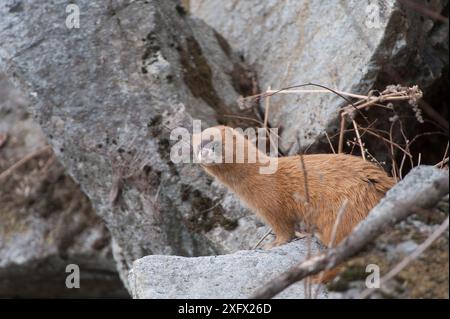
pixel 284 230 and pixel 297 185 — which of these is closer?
pixel 297 185

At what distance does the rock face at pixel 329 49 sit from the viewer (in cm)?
560

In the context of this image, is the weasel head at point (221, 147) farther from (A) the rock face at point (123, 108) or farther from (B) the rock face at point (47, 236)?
(B) the rock face at point (47, 236)

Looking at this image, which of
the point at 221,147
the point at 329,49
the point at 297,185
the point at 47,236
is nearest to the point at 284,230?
the point at 297,185

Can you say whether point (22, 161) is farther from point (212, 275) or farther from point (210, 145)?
point (212, 275)

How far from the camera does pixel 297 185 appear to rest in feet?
16.2

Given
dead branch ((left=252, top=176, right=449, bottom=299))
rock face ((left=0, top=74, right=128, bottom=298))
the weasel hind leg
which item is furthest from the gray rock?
rock face ((left=0, top=74, right=128, bottom=298))

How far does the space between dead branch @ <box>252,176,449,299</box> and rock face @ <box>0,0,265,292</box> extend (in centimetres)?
252

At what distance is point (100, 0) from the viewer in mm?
6113

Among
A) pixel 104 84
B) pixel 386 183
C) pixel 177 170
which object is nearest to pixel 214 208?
pixel 177 170

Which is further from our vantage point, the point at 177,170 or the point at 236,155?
the point at 177,170

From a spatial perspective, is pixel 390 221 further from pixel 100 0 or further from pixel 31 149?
pixel 31 149

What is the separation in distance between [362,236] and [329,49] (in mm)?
3003

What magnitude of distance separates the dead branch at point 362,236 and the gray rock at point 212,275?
0.48 meters

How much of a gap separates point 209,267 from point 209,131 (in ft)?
3.77
